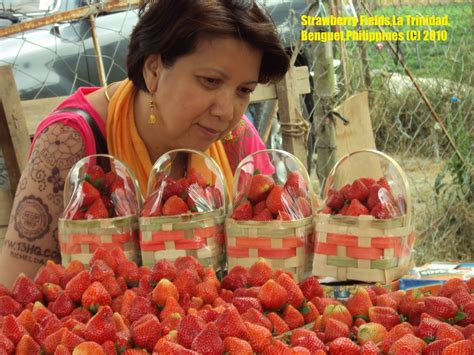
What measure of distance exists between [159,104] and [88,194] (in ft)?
1.45

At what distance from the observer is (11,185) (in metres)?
2.89

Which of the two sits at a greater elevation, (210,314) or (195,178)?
(195,178)

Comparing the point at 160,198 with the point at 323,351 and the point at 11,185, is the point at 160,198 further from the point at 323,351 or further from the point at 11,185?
the point at 11,185

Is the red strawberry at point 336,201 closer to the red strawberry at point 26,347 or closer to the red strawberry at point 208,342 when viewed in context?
the red strawberry at point 208,342

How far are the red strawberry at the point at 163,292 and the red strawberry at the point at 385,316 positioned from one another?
400 millimetres

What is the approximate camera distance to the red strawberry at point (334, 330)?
133 centimetres

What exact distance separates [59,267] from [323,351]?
773mm

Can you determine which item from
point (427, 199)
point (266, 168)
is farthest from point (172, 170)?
point (427, 199)

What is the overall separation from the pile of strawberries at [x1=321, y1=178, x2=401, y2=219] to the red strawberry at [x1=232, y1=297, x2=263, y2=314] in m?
0.40

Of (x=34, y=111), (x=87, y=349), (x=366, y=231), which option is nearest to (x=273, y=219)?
(x=366, y=231)

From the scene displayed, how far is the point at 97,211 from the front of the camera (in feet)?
6.03

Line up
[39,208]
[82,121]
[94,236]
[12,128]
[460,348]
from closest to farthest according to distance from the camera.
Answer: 1. [460,348]
2. [94,236]
3. [39,208]
4. [82,121]
5. [12,128]

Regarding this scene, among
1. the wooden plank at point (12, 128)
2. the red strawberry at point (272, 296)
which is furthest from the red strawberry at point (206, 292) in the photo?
the wooden plank at point (12, 128)

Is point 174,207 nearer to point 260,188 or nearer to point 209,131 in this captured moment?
point 260,188
